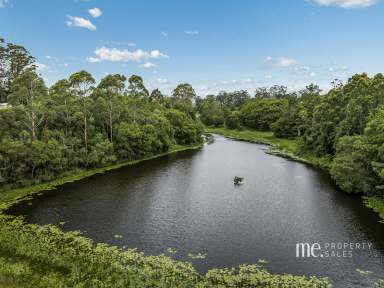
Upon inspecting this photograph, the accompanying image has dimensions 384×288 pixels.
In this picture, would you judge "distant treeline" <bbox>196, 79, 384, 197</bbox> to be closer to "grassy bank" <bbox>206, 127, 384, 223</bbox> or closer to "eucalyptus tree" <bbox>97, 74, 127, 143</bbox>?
"grassy bank" <bbox>206, 127, 384, 223</bbox>

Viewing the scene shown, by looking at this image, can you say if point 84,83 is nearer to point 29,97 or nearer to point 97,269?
point 29,97

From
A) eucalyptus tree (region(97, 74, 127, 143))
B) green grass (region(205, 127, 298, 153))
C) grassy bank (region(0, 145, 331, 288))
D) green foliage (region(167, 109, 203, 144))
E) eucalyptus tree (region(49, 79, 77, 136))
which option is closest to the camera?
grassy bank (region(0, 145, 331, 288))

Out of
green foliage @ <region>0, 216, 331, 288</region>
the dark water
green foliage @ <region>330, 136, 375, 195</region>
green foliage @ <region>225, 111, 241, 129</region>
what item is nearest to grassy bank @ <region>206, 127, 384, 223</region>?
the dark water

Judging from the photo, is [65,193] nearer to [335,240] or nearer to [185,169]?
[185,169]

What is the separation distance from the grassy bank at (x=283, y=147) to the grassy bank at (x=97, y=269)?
19887mm

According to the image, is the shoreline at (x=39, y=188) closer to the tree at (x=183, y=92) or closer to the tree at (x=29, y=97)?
the tree at (x=29, y=97)

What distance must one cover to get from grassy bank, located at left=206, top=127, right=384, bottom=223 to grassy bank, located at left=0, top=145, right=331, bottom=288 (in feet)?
65.2

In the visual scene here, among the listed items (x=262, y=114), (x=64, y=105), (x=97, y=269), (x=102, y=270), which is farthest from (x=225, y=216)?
(x=262, y=114)

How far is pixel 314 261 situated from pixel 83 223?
22430 mm

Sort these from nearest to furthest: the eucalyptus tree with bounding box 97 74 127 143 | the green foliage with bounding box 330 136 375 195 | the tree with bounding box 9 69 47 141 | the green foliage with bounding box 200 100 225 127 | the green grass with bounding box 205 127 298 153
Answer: the green foliage with bounding box 330 136 375 195
the tree with bounding box 9 69 47 141
the eucalyptus tree with bounding box 97 74 127 143
the green grass with bounding box 205 127 298 153
the green foliage with bounding box 200 100 225 127

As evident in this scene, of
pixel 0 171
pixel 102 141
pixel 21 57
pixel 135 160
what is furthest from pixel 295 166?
pixel 21 57

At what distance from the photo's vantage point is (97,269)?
2369 cm

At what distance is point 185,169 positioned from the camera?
62.1 metres

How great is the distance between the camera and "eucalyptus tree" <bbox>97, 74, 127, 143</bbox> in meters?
65.9
